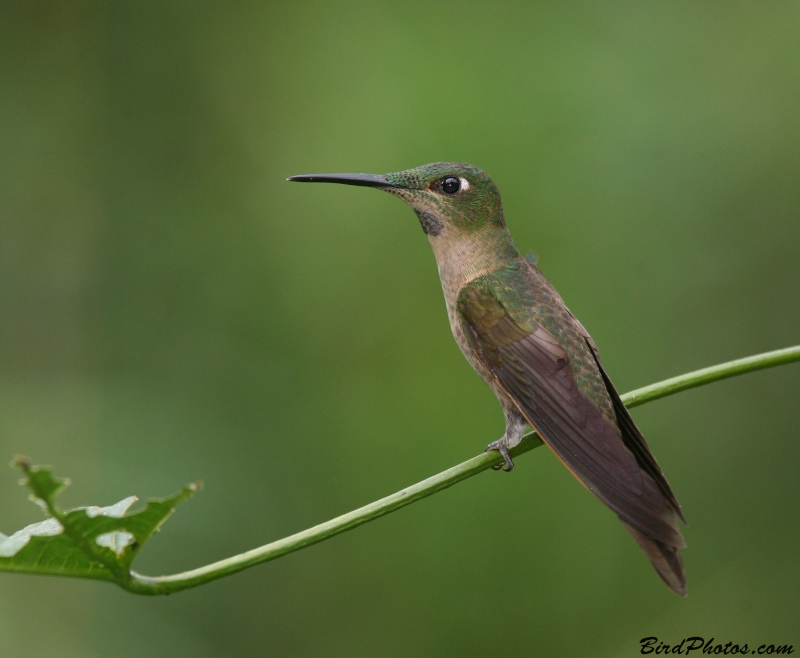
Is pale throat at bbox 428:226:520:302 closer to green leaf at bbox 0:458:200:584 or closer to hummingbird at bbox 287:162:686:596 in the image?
hummingbird at bbox 287:162:686:596

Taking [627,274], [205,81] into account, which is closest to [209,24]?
[205,81]

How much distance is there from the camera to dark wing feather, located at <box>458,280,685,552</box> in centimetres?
293

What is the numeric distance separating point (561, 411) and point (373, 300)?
2872 mm

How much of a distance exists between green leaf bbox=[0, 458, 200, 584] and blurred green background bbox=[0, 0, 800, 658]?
2716mm

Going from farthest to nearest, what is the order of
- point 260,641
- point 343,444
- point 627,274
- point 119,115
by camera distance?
point 119,115
point 627,274
point 343,444
point 260,641

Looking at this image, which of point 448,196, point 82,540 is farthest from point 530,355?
point 82,540

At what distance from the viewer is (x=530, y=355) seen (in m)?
3.50

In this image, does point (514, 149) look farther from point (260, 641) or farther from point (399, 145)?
point (260, 641)

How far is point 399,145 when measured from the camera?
237 inches

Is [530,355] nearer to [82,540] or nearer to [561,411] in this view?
[561,411]

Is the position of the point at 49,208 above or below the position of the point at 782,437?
above

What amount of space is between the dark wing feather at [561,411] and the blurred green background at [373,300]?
195cm

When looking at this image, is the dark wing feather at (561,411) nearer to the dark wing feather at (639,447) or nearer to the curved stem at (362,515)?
the dark wing feather at (639,447)

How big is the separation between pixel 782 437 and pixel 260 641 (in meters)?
3.63
